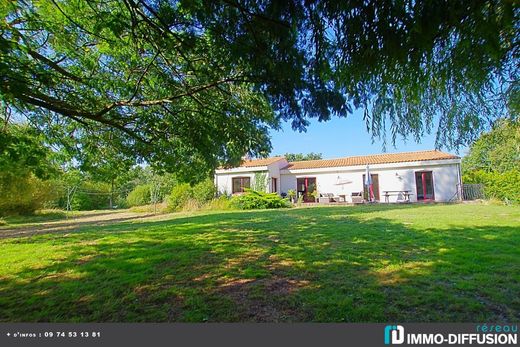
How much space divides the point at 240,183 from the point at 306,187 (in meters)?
5.53

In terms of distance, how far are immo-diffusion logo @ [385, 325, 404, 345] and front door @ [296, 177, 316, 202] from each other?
21060 mm

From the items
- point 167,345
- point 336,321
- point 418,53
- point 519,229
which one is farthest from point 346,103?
point 519,229

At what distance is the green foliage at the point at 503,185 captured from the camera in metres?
14.6

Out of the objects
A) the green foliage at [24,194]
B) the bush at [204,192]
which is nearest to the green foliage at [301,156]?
the bush at [204,192]

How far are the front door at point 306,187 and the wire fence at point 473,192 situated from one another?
10.1m

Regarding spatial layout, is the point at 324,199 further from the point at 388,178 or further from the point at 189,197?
the point at 189,197

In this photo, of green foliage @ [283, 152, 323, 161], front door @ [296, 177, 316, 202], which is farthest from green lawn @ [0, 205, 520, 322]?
green foliage @ [283, 152, 323, 161]

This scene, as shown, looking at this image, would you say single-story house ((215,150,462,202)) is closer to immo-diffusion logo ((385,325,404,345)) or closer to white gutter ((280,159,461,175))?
white gutter ((280,159,461,175))

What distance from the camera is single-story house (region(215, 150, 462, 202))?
19734mm

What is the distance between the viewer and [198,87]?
15.3 feet

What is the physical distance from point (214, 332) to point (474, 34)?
309 cm

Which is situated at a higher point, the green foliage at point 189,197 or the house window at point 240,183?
the house window at point 240,183

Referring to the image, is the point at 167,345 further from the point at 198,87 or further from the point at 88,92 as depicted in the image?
the point at 88,92

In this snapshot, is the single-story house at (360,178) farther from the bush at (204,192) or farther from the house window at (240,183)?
the bush at (204,192)
